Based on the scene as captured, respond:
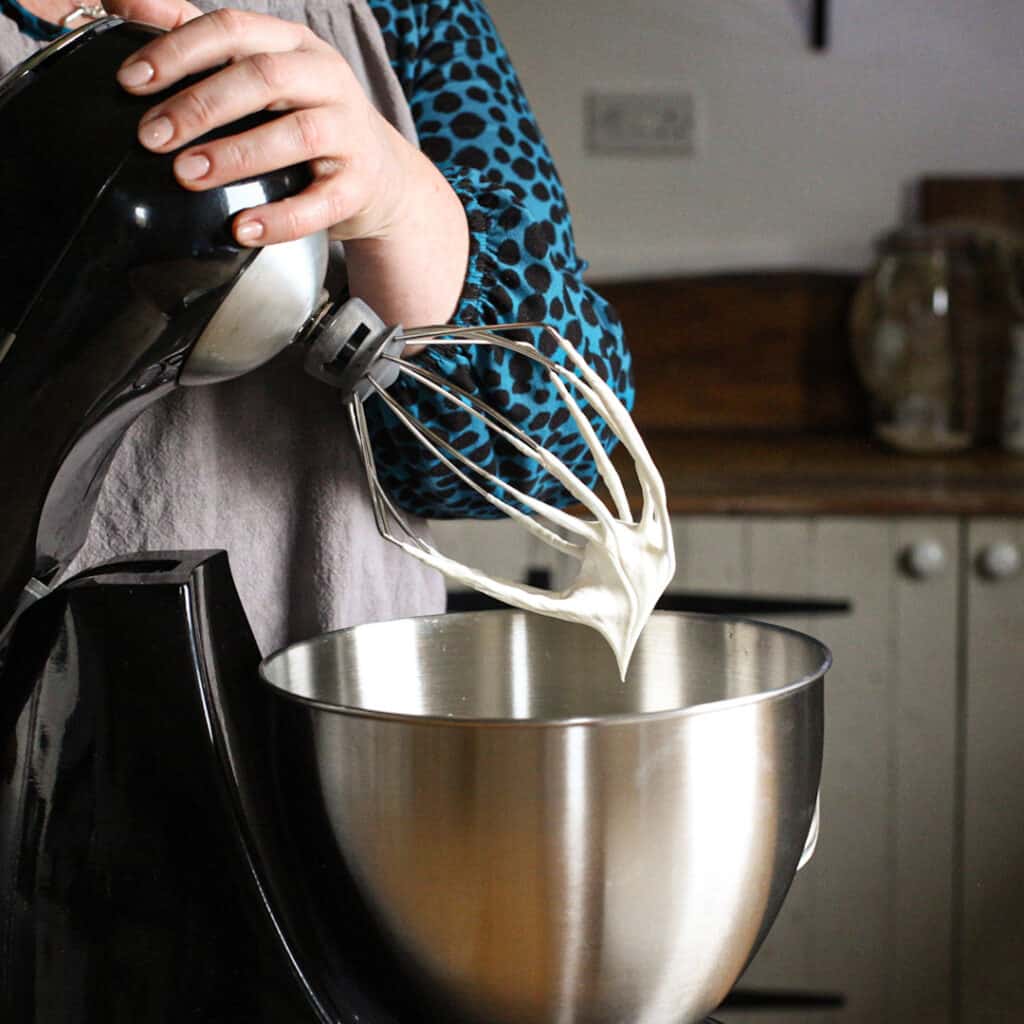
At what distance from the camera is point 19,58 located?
0.55 meters

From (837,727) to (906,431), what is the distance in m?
0.42

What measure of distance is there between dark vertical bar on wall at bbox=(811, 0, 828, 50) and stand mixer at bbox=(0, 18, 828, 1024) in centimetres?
158

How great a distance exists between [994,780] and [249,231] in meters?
1.34

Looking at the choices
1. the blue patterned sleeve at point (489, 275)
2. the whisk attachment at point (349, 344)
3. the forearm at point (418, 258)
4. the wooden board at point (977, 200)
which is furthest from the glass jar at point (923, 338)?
the whisk attachment at point (349, 344)

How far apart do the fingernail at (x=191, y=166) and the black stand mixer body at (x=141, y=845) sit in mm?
127

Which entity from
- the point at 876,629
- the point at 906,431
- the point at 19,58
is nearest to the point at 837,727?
the point at 876,629

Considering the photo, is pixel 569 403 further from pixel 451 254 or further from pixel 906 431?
pixel 906 431

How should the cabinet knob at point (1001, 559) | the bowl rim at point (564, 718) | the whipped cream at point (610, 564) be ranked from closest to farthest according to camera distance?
1. the bowl rim at point (564, 718)
2. the whipped cream at point (610, 564)
3. the cabinet knob at point (1001, 559)

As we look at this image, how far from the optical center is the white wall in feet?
6.14

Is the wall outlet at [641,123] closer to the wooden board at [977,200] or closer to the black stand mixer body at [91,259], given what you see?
the wooden board at [977,200]

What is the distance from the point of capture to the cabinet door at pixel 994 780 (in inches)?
59.6

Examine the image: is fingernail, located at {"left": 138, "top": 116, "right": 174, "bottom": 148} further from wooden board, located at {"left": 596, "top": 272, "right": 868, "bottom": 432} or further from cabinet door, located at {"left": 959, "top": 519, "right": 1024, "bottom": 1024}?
wooden board, located at {"left": 596, "top": 272, "right": 868, "bottom": 432}

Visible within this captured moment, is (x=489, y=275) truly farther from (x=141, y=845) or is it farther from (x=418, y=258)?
(x=141, y=845)

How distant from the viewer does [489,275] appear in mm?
579
